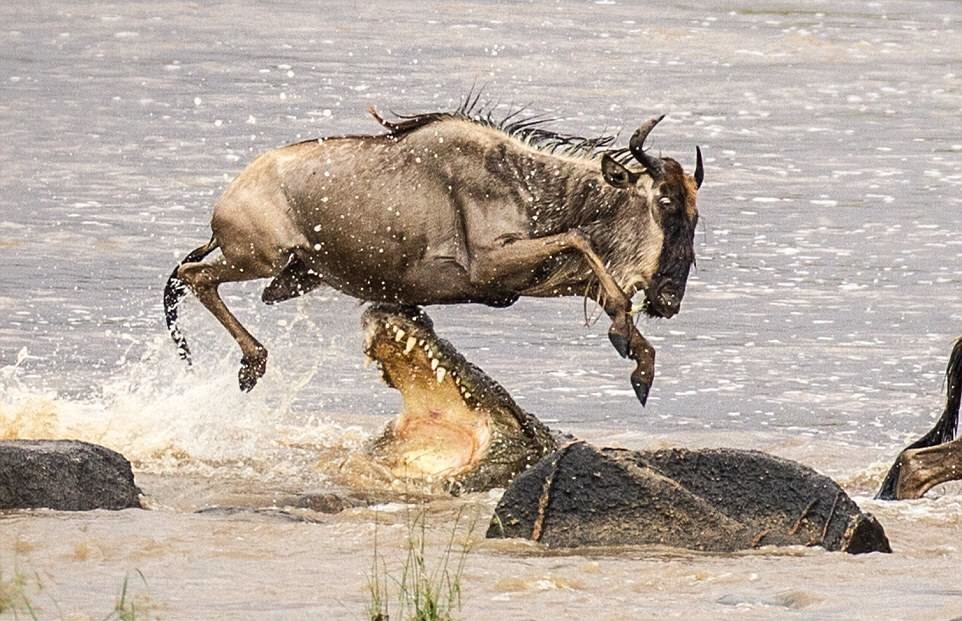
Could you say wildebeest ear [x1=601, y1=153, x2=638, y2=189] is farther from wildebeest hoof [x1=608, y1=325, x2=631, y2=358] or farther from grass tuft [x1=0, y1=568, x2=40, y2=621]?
grass tuft [x1=0, y1=568, x2=40, y2=621]

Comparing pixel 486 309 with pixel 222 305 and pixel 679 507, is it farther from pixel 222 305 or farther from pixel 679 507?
pixel 679 507

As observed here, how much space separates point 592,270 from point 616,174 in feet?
1.32

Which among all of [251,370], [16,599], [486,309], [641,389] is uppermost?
[16,599]

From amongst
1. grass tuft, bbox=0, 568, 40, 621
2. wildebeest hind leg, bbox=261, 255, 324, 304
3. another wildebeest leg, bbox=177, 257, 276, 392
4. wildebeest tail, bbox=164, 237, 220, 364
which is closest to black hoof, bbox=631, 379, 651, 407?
wildebeest hind leg, bbox=261, 255, 324, 304

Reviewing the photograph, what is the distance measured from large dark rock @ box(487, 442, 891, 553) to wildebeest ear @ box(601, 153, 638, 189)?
1501 millimetres

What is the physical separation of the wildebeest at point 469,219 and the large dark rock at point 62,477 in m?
1.48

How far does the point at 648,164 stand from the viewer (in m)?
9.56

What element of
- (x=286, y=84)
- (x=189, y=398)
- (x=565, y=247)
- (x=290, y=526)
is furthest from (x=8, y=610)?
(x=286, y=84)

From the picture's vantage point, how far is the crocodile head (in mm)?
9805

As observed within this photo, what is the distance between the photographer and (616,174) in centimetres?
965

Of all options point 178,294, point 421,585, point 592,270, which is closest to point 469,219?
point 592,270

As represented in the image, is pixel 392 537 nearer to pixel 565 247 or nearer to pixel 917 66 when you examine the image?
pixel 565 247

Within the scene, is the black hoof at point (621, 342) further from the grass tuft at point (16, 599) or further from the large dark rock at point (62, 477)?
the grass tuft at point (16, 599)

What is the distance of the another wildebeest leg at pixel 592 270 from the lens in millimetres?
9398
